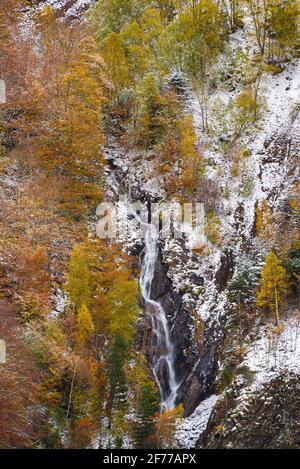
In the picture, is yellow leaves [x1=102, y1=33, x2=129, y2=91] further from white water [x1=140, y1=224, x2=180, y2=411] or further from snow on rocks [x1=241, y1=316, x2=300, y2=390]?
snow on rocks [x1=241, y1=316, x2=300, y2=390]

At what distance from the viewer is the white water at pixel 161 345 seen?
76.0ft

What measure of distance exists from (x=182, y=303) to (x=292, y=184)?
28.8 feet

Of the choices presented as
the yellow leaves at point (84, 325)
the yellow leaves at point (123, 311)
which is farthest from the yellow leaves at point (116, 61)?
the yellow leaves at point (84, 325)

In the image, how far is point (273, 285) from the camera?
69.9 ft

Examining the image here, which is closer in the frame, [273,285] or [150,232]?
[273,285]

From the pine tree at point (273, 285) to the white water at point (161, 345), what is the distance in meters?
5.02

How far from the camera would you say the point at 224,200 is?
93.5 ft

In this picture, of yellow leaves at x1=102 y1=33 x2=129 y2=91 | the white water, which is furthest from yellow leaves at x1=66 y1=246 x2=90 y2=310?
yellow leaves at x1=102 y1=33 x2=129 y2=91

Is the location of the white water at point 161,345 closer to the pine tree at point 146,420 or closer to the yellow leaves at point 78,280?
the pine tree at point 146,420

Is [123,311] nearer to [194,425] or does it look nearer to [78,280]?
[78,280]

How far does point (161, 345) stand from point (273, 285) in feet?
20.5

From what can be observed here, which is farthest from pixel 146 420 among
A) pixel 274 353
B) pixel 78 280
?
pixel 78 280
